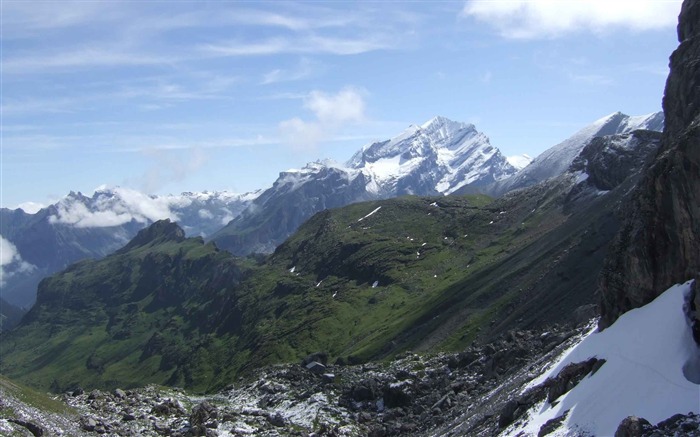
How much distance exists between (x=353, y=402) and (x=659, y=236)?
62.0 meters

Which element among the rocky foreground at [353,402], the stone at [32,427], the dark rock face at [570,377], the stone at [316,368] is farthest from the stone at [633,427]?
the stone at [316,368]

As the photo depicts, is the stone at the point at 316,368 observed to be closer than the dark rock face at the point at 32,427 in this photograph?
No

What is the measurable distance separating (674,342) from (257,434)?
59.4 m

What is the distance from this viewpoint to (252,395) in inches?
4766

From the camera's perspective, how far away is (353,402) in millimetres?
108125

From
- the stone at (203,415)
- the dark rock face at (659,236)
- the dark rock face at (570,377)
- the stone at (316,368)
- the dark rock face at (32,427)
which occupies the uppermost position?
the dark rock face at (659,236)

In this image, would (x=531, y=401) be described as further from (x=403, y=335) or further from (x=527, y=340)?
(x=403, y=335)

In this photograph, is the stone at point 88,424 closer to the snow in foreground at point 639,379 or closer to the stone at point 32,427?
the stone at point 32,427

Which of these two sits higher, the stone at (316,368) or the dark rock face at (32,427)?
the dark rock face at (32,427)

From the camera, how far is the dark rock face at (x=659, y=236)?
5475 centimetres

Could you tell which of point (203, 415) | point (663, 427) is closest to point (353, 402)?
point (203, 415)

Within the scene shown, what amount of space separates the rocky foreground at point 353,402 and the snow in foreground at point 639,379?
7.04 feet

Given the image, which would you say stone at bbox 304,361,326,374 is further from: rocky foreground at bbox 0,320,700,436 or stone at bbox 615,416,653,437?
stone at bbox 615,416,653,437

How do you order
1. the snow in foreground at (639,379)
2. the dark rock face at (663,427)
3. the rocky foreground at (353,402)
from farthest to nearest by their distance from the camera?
the rocky foreground at (353,402), the snow in foreground at (639,379), the dark rock face at (663,427)
